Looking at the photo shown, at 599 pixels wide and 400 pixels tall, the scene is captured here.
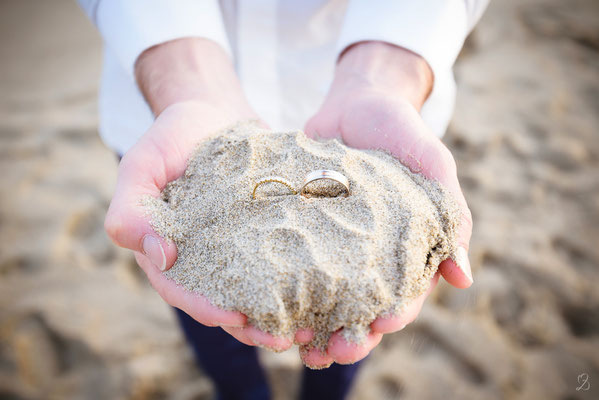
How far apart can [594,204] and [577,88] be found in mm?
1287

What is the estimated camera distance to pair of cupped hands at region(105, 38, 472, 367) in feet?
3.01

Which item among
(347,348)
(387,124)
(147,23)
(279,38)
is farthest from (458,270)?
(147,23)

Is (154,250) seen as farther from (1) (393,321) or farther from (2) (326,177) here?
(1) (393,321)

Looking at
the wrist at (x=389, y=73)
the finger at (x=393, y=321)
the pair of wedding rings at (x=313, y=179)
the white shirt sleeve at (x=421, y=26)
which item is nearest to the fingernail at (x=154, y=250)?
the pair of wedding rings at (x=313, y=179)

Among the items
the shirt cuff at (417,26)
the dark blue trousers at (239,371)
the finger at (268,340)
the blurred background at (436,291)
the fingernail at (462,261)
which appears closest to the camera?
the finger at (268,340)

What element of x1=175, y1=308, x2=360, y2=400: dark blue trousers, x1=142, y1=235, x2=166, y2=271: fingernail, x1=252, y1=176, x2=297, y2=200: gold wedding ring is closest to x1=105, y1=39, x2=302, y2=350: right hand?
x1=142, y1=235, x2=166, y2=271: fingernail

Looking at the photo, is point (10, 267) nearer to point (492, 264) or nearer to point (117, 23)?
point (117, 23)

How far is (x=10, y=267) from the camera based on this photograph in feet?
6.61

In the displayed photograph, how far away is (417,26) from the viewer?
1281 millimetres

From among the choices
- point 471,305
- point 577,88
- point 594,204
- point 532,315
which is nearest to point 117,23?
point 471,305

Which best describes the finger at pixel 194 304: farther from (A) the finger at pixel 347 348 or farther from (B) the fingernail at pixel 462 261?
(B) the fingernail at pixel 462 261

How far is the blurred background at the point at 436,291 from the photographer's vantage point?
1740mm

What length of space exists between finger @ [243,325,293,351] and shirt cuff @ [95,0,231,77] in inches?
38.4

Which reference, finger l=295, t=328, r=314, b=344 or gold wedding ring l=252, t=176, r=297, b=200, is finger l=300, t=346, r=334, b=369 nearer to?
finger l=295, t=328, r=314, b=344
